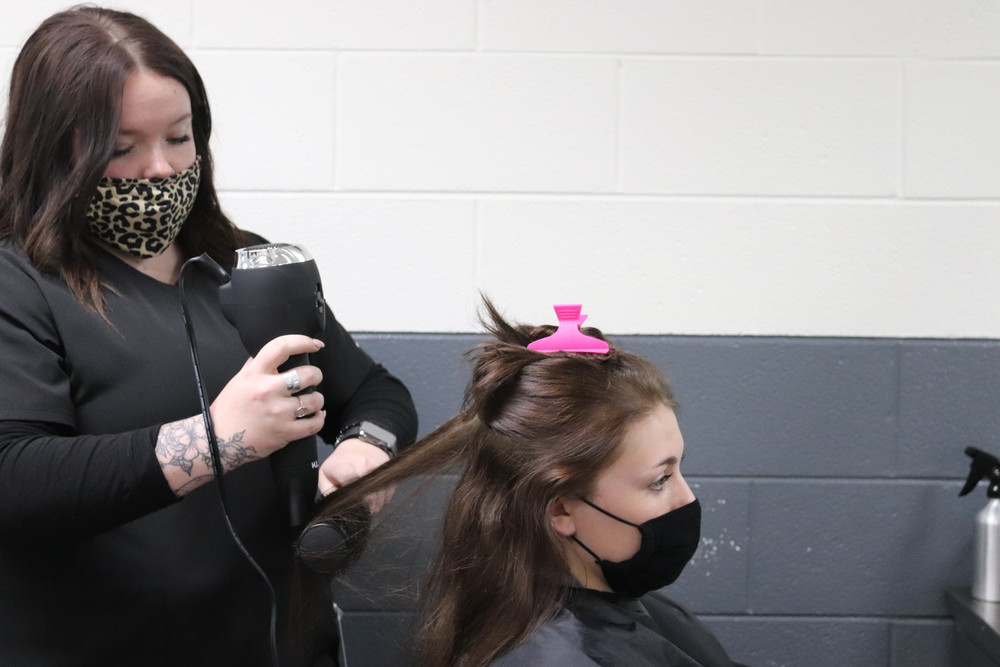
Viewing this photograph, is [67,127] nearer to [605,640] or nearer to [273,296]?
[273,296]

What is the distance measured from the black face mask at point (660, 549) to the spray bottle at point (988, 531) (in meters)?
0.88

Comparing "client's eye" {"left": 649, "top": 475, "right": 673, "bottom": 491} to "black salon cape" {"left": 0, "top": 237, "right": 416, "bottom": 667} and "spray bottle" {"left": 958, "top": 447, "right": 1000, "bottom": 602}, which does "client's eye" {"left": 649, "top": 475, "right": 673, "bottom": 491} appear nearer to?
"black salon cape" {"left": 0, "top": 237, "right": 416, "bottom": 667}

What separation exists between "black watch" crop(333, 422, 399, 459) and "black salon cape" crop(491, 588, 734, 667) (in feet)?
1.11

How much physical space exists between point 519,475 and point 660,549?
0.69 ft

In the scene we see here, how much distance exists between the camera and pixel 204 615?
50.3 inches

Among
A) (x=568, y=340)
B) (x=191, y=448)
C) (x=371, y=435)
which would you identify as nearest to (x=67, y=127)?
(x=191, y=448)

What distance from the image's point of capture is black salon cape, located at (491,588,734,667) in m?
1.20

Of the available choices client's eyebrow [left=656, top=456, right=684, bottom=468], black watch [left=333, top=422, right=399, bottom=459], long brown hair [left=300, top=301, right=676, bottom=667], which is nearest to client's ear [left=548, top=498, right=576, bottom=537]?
long brown hair [left=300, top=301, right=676, bottom=667]

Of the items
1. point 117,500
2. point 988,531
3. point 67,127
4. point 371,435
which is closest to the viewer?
point 117,500

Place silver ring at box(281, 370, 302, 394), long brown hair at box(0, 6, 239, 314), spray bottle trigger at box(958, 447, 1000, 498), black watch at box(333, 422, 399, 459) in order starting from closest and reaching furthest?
silver ring at box(281, 370, 302, 394), long brown hair at box(0, 6, 239, 314), black watch at box(333, 422, 399, 459), spray bottle trigger at box(958, 447, 1000, 498)

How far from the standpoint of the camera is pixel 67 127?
1.19 m

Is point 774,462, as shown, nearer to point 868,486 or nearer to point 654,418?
point 868,486

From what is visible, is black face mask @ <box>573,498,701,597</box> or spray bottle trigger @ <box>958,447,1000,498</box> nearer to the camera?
black face mask @ <box>573,498,701,597</box>

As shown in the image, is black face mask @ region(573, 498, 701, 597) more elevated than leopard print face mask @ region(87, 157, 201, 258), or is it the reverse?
leopard print face mask @ region(87, 157, 201, 258)
